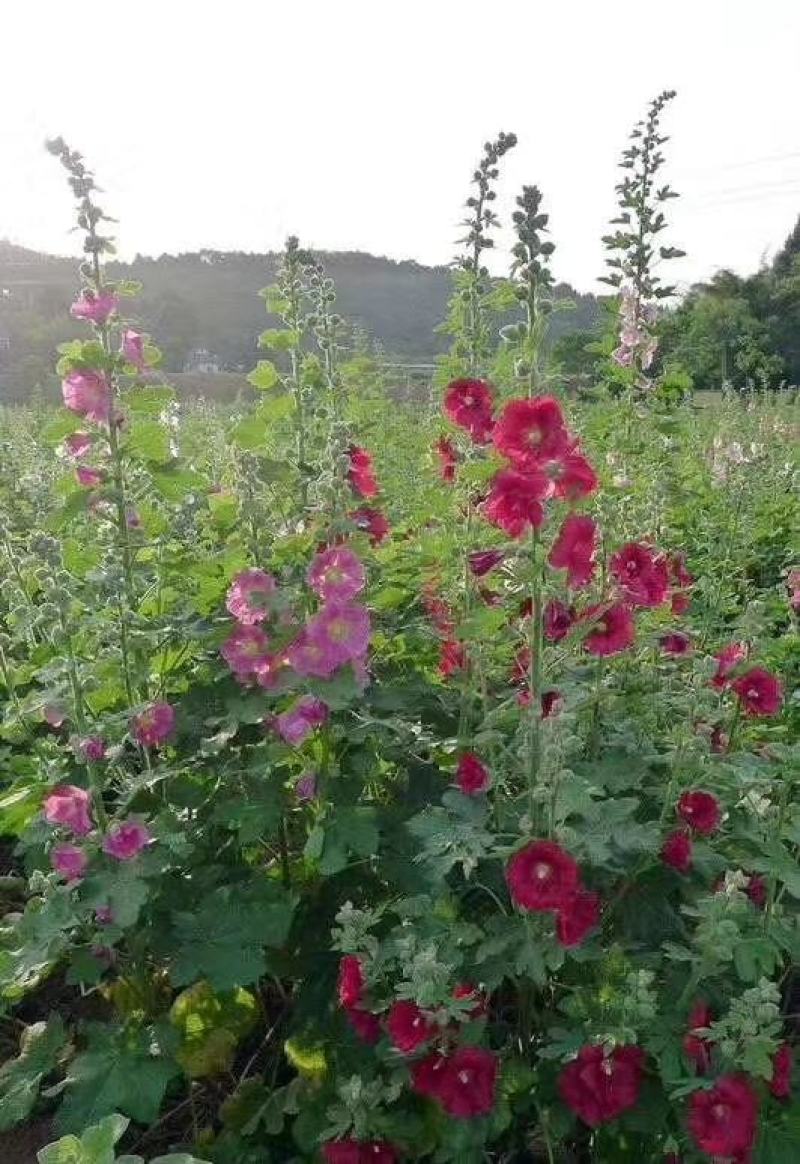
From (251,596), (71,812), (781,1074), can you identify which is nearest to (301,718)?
(251,596)

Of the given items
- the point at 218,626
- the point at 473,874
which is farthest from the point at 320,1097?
the point at 218,626

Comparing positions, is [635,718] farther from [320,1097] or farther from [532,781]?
[320,1097]

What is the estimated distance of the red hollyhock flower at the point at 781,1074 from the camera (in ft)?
6.21

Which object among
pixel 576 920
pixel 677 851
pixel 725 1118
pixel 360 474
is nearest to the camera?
pixel 725 1118

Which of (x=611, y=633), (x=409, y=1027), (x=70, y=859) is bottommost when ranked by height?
(x=409, y=1027)

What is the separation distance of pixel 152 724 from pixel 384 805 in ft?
2.10

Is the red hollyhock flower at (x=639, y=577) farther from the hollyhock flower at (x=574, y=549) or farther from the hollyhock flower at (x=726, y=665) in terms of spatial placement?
the hollyhock flower at (x=574, y=549)

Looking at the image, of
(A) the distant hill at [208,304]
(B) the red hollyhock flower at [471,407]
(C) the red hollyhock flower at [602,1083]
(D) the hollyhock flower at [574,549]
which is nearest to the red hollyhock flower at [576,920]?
(C) the red hollyhock flower at [602,1083]

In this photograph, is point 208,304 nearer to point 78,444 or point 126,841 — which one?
point 78,444

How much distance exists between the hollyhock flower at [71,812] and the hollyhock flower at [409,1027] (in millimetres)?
792

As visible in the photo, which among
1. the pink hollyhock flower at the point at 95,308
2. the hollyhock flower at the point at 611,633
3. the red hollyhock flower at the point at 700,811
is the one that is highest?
the pink hollyhock flower at the point at 95,308

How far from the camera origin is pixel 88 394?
89.7 inches

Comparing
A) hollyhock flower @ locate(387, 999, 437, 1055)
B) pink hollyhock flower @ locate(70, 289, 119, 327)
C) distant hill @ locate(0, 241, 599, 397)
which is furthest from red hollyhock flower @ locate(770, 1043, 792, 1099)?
distant hill @ locate(0, 241, 599, 397)

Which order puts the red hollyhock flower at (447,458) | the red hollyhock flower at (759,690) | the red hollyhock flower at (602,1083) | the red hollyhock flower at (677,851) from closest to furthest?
the red hollyhock flower at (602,1083)
the red hollyhock flower at (677,851)
the red hollyhock flower at (759,690)
the red hollyhock flower at (447,458)
